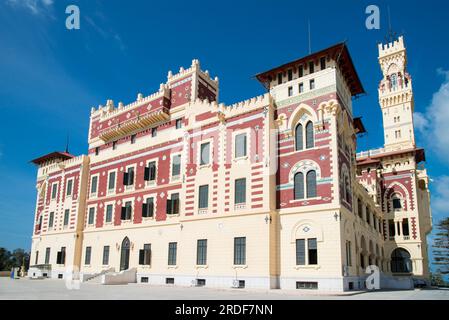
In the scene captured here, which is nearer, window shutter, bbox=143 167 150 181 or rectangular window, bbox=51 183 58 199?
window shutter, bbox=143 167 150 181

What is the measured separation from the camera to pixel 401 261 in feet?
156

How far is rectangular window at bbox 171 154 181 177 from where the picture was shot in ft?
121

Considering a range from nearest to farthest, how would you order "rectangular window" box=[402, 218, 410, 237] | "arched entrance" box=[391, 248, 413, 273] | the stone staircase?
the stone staircase, "arched entrance" box=[391, 248, 413, 273], "rectangular window" box=[402, 218, 410, 237]

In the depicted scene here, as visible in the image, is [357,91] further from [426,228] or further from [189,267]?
[426,228]

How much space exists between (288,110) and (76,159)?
29989 mm

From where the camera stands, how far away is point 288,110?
31188 mm

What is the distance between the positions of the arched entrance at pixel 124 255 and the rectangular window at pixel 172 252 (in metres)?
6.34

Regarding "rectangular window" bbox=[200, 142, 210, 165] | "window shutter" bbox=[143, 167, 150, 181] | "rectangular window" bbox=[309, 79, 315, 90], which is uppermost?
"rectangular window" bbox=[309, 79, 315, 90]

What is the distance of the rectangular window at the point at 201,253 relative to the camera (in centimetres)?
3174

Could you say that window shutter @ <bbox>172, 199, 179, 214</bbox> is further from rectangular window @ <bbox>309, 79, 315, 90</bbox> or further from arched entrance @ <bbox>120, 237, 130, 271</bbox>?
rectangular window @ <bbox>309, 79, 315, 90</bbox>

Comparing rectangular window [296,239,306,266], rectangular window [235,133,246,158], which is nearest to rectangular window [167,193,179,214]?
rectangular window [235,133,246,158]

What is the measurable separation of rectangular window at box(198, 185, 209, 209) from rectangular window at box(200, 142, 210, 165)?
2324 millimetres

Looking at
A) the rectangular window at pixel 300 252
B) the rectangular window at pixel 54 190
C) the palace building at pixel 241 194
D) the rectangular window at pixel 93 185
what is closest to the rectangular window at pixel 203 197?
the palace building at pixel 241 194

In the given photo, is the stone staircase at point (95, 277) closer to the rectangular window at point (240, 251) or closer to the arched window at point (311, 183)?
the rectangular window at point (240, 251)
